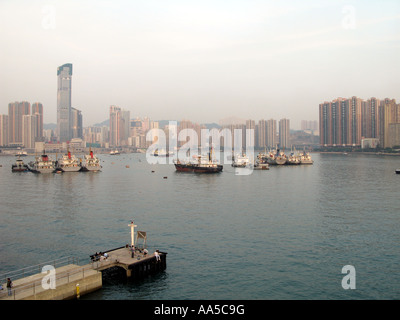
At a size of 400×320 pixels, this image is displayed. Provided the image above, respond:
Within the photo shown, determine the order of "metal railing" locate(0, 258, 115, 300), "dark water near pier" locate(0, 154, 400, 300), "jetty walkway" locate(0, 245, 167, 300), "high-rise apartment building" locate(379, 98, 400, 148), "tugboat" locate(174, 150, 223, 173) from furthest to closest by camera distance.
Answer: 1. "high-rise apartment building" locate(379, 98, 400, 148)
2. "tugboat" locate(174, 150, 223, 173)
3. "dark water near pier" locate(0, 154, 400, 300)
4. "jetty walkway" locate(0, 245, 167, 300)
5. "metal railing" locate(0, 258, 115, 300)

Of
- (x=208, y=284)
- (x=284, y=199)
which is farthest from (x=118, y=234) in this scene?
(x=284, y=199)

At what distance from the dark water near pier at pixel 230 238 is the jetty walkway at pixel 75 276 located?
1.92 feet

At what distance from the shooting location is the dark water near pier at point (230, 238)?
15797 mm

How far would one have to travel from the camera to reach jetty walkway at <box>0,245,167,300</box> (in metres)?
13.4

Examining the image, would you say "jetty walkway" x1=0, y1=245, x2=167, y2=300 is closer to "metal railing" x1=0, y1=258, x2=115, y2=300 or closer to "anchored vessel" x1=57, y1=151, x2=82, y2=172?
"metal railing" x1=0, y1=258, x2=115, y2=300

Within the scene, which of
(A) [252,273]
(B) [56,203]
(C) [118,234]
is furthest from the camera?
(B) [56,203]

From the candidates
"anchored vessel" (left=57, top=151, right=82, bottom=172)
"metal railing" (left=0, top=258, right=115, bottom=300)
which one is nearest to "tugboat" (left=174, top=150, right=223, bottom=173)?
"anchored vessel" (left=57, top=151, right=82, bottom=172)

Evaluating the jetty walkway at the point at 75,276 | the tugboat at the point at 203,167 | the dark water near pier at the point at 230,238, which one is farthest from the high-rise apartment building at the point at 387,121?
the jetty walkway at the point at 75,276

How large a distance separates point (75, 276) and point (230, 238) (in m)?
10.4

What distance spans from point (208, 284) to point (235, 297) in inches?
61.8

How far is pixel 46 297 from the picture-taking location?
1332cm

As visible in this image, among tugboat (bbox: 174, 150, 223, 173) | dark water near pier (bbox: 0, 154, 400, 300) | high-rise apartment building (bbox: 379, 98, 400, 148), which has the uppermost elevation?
high-rise apartment building (bbox: 379, 98, 400, 148)

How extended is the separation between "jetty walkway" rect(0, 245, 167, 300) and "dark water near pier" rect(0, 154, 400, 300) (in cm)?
59

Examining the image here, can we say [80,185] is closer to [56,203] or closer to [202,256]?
[56,203]
